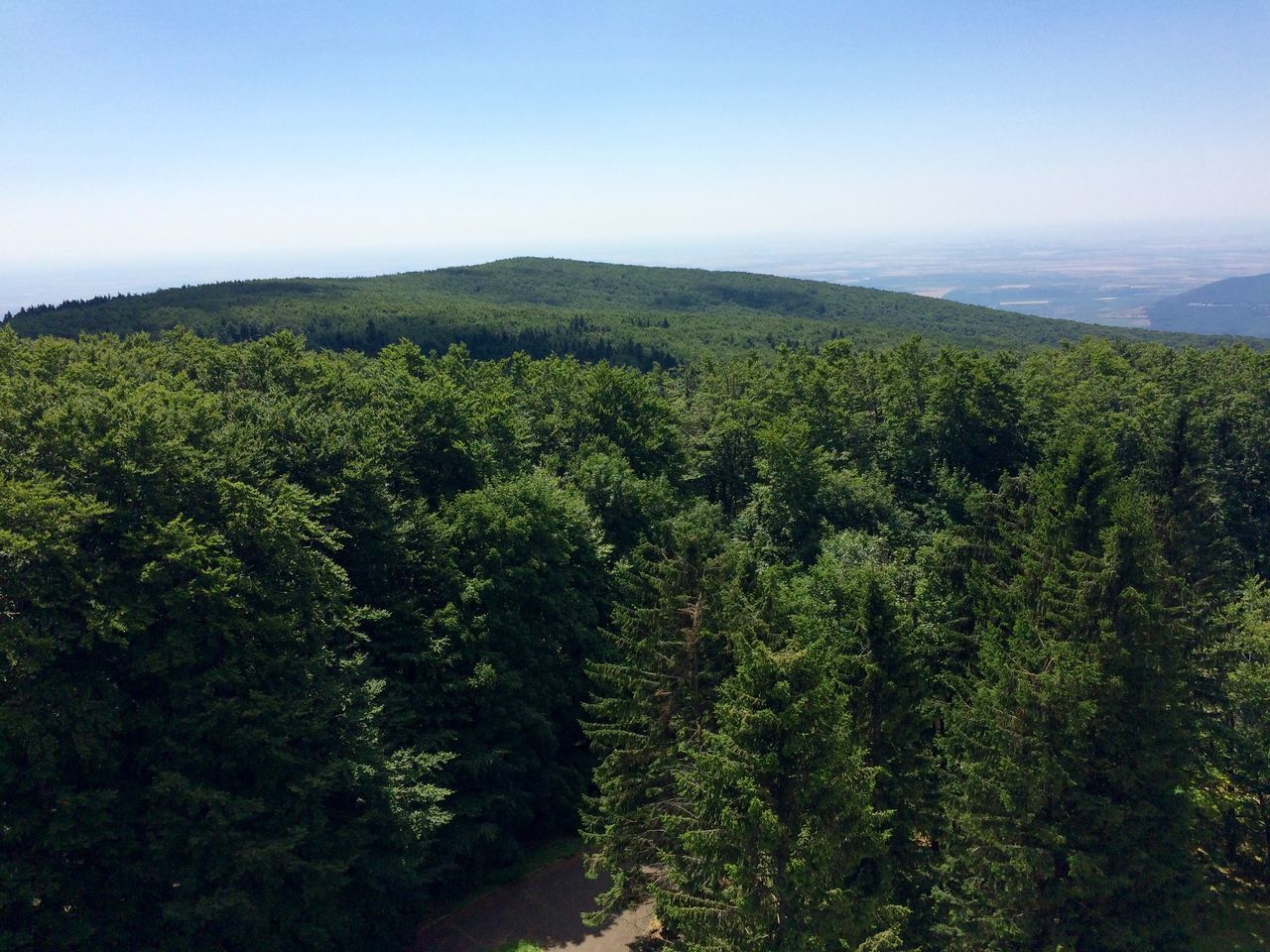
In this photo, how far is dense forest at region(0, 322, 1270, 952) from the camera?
16188mm

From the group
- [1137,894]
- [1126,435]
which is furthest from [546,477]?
[1126,435]

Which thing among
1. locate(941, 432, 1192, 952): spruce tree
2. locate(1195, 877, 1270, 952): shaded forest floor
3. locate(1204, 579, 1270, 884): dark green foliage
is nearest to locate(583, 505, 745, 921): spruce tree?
locate(941, 432, 1192, 952): spruce tree

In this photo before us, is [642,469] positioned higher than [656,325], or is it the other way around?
[656,325]

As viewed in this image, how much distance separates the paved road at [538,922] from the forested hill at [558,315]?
7472cm

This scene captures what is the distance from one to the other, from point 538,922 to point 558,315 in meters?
119

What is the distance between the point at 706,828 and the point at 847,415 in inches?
1490

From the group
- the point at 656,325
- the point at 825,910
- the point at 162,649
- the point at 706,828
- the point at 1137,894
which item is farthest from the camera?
the point at 656,325

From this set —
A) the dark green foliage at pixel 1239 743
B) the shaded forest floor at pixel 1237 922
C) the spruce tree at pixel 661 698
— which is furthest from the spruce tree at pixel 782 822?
the dark green foliage at pixel 1239 743

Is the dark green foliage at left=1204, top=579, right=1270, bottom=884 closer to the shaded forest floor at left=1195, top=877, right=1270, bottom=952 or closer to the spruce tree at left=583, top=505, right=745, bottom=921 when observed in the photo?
the shaded forest floor at left=1195, top=877, right=1270, bottom=952

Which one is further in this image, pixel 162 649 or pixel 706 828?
pixel 162 649

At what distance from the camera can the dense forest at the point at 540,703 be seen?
1619cm

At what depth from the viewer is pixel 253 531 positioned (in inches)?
779

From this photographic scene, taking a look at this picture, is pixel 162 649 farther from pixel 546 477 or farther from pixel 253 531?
pixel 546 477

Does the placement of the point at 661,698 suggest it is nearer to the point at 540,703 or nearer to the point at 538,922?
the point at 540,703
